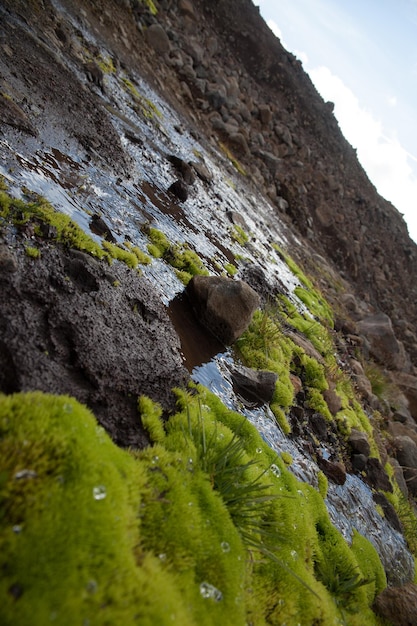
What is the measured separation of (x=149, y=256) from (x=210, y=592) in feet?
20.3

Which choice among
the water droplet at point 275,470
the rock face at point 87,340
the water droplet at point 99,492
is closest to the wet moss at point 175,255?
the rock face at point 87,340

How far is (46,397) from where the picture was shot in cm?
317

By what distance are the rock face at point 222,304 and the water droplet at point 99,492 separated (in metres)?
4.91

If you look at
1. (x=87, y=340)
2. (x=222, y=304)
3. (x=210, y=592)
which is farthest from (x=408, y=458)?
(x=87, y=340)

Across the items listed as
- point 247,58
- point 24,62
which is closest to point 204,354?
point 24,62

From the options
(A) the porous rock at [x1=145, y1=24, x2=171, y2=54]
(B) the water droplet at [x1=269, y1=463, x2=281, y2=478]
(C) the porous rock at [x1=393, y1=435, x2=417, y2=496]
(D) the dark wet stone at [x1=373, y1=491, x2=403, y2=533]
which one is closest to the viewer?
(B) the water droplet at [x1=269, y1=463, x2=281, y2=478]

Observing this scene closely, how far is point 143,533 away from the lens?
305cm

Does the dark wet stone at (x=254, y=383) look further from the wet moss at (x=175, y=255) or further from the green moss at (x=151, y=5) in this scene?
the green moss at (x=151, y=5)

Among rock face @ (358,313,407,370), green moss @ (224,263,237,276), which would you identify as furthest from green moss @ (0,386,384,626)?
rock face @ (358,313,407,370)

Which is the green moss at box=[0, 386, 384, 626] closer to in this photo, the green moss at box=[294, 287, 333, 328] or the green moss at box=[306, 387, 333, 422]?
the green moss at box=[306, 387, 333, 422]

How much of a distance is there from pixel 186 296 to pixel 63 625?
241 inches

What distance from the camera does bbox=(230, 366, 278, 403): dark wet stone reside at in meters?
6.91

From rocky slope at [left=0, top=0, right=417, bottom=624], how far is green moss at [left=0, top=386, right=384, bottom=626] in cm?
52

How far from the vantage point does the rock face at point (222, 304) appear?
7.50m
